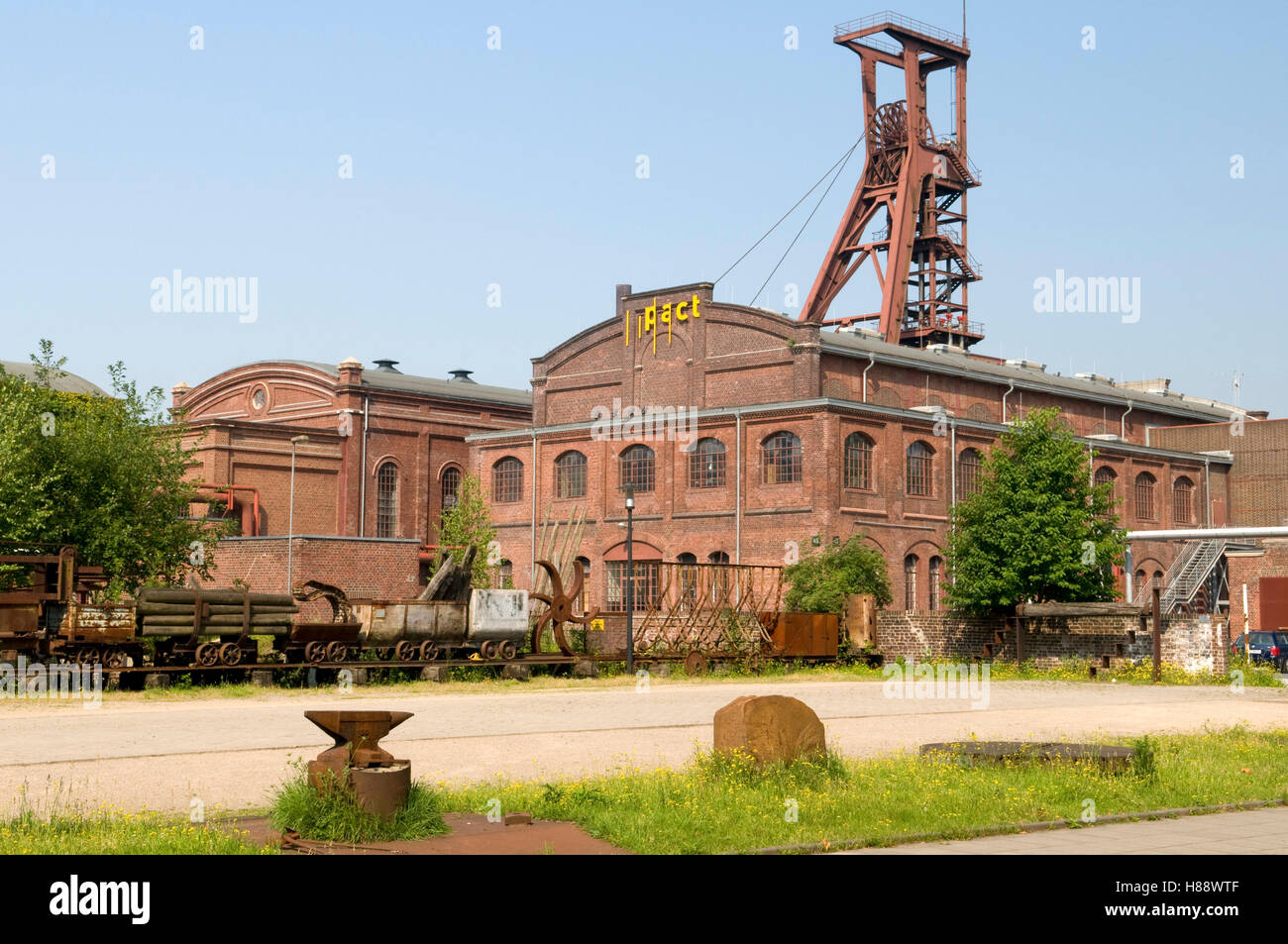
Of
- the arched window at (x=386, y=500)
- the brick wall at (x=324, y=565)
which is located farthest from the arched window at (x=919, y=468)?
the arched window at (x=386, y=500)

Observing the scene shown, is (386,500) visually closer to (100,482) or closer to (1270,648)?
(100,482)

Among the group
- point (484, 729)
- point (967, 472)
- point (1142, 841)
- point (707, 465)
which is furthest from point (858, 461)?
point (1142, 841)

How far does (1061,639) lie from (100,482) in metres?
23.3

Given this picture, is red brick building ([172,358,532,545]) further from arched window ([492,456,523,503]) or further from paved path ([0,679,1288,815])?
paved path ([0,679,1288,815])

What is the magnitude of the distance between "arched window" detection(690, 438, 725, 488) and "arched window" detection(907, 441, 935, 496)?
21.1 feet

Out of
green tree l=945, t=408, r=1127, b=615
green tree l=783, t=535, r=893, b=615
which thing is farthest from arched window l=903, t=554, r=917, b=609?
green tree l=945, t=408, r=1127, b=615

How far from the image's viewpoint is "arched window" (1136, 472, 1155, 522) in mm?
55875

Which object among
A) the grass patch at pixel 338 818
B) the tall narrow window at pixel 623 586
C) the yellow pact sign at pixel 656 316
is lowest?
the grass patch at pixel 338 818

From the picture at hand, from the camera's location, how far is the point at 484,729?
17.8 meters

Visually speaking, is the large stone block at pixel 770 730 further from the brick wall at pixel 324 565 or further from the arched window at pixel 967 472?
the arched window at pixel 967 472

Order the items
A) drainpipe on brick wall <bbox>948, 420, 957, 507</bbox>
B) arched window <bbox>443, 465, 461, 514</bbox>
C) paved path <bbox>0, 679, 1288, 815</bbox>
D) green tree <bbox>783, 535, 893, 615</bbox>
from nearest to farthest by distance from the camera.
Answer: paved path <bbox>0, 679, 1288, 815</bbox> < green tree <bbox>783, 535, 893, 615</bbox> < drainpipe on brick wall <bbox>948, 420, 957, 507</bbox> < arched window <bbox>443, 465, 461, 514</bbox>

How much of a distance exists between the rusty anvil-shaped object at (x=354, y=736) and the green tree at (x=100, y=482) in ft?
75.2

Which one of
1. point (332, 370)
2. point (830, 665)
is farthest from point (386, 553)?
point (830, 665)

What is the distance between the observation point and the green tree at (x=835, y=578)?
37053 millimetres
